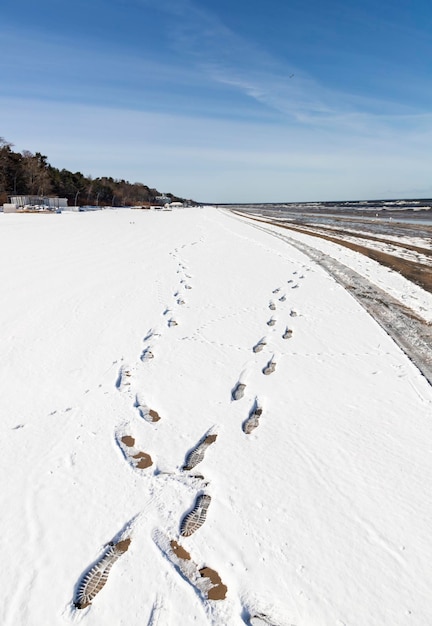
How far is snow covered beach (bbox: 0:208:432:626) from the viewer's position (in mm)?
1546

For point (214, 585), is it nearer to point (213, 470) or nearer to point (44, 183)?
point (213, 470)

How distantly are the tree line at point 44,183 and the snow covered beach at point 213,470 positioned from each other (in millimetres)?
47860

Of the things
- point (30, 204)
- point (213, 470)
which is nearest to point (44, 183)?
point (30, 204)

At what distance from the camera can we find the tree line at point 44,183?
52.8 m

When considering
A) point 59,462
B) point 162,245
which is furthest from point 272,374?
point 162,245

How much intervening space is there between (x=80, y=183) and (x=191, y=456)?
80.8m

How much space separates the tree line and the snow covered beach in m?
47.9

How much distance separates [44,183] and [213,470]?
62794mm

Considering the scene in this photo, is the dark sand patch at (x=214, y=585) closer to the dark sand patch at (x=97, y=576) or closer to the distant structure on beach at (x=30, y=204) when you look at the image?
the dark sand patch at (x=97, y=576)

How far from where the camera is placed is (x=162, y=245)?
38.9 ft

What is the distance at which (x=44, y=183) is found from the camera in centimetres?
5641

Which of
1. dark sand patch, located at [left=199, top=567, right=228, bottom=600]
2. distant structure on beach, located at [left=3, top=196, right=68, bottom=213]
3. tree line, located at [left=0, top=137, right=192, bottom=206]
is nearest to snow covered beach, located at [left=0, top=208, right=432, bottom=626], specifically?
dark sand patch, located at [left=199, top=567, right=228, bottom=600]

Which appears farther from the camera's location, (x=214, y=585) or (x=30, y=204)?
(x=30, y=204)

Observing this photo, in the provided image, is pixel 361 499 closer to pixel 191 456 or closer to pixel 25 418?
pixel 191 456
